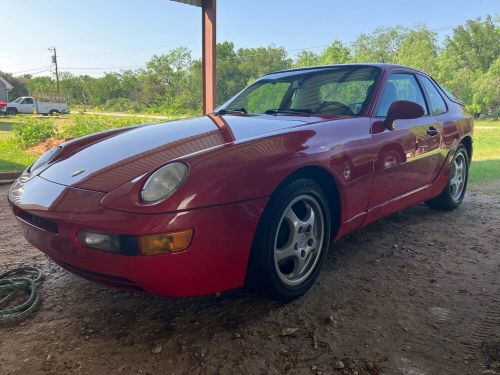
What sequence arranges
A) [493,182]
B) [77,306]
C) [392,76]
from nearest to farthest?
[77,306] → [392,76] → [493,182]

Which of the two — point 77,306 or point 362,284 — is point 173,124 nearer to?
point 77,306

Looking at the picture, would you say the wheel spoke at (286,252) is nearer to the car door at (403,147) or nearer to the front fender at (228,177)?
the front fender at (228,177)

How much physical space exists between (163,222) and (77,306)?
0.91 metres

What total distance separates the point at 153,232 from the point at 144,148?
0.71 metres

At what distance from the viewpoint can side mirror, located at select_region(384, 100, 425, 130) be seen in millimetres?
2619

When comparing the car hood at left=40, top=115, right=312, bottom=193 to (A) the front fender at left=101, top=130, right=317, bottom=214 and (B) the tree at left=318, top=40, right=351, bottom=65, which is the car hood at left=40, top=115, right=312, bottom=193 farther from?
(B) the tree at left=318, top=40, right=351, bottom=65

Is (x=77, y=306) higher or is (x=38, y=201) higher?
(x=38, y=201)

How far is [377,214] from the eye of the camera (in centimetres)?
265

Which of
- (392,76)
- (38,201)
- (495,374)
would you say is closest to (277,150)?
(38,201)

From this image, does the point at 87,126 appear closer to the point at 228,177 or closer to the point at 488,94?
the point at 228,177

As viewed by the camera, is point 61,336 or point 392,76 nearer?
point 61,336

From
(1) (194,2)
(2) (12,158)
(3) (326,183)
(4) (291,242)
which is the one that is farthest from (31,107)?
(4) (291,242)

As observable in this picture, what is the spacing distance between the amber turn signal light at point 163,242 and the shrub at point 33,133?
27.4 ft

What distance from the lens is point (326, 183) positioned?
225 cm
